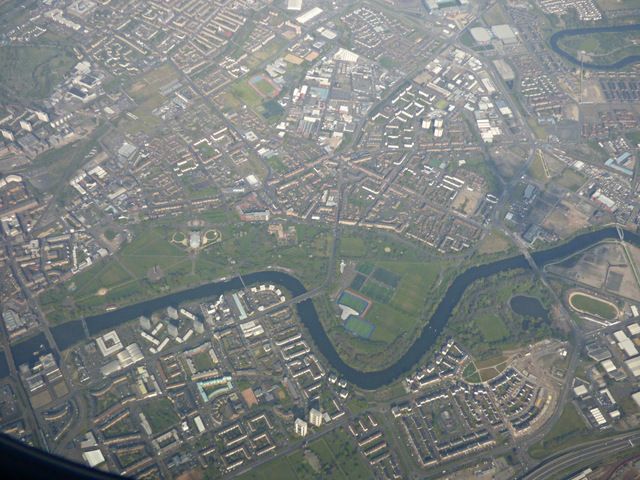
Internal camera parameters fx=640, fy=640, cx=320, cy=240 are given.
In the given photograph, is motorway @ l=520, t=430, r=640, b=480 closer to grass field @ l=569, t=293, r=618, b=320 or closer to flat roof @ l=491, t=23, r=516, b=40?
grass field @ l=569, t=293, r=618, b=320

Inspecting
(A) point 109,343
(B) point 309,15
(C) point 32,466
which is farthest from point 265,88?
(C) point 32,466

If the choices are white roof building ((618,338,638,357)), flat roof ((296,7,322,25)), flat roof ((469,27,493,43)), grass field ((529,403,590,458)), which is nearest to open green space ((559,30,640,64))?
flat roof ((469,27,493,43))

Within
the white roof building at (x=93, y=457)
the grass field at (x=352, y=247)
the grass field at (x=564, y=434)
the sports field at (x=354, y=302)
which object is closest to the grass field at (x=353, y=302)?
the sports field at (x=354, y=302)

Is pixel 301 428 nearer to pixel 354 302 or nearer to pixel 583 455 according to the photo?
pixel 354 302

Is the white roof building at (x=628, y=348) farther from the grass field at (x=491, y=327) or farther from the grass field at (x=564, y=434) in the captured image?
the grass field at (x=491, y=327)

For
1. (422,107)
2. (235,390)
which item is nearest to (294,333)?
(235,390)

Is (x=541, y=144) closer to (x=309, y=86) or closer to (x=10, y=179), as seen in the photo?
(x=309, y=86)
